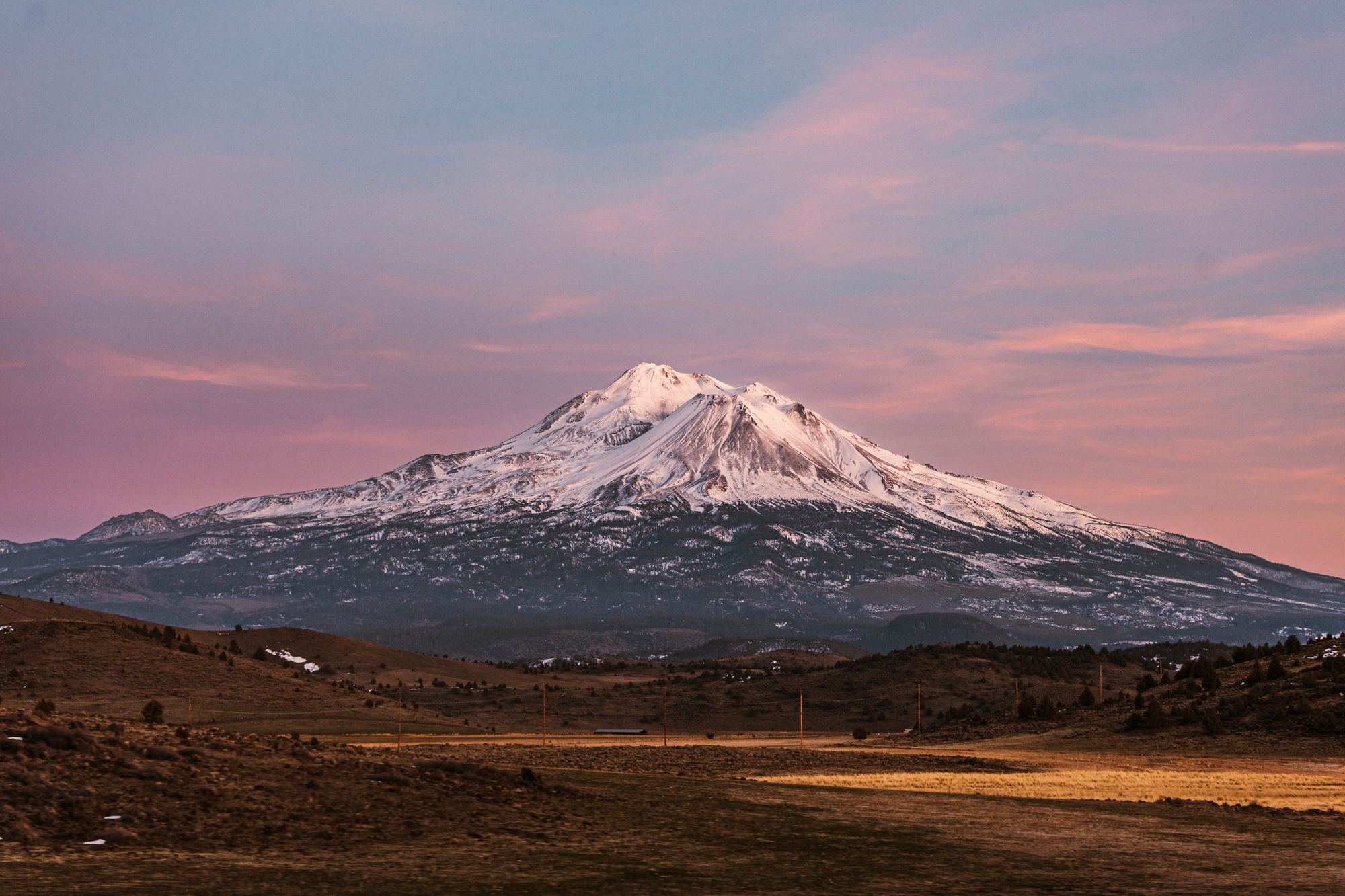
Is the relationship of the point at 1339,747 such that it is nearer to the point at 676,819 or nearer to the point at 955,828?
the point at 955,828

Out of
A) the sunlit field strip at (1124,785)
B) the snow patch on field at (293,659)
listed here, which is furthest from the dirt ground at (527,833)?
the snow patch on field at (293,659)

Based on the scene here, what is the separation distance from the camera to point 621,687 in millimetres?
98625

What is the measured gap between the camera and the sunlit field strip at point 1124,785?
35656 mm

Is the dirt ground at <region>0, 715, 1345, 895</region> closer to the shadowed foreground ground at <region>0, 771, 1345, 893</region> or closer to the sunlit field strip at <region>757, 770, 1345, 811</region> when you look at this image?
the shadowed foreground ground at <region>0, 771, 1345, 893</region>

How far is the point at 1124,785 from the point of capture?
3850 centimetres

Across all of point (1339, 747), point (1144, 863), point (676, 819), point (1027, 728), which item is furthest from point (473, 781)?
point (1027, 728)

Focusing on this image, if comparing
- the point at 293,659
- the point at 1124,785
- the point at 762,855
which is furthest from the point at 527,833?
the point at 293,659

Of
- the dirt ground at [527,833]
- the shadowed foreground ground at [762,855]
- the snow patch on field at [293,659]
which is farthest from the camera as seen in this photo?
the snow patch on field at [293,659]

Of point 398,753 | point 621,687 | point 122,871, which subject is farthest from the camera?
point 621,687

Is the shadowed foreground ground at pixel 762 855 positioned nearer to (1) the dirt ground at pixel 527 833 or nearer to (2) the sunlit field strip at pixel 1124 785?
(1) the dirt ground at pixel 527 833

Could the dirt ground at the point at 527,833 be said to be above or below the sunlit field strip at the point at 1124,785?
above

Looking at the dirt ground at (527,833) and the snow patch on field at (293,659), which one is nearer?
the dirt ground at (527,833)

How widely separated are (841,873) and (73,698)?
5027 centimetres

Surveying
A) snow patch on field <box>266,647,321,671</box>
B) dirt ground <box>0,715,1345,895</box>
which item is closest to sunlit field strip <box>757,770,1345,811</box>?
dirt ground <box>0,715,1345,895</box>
